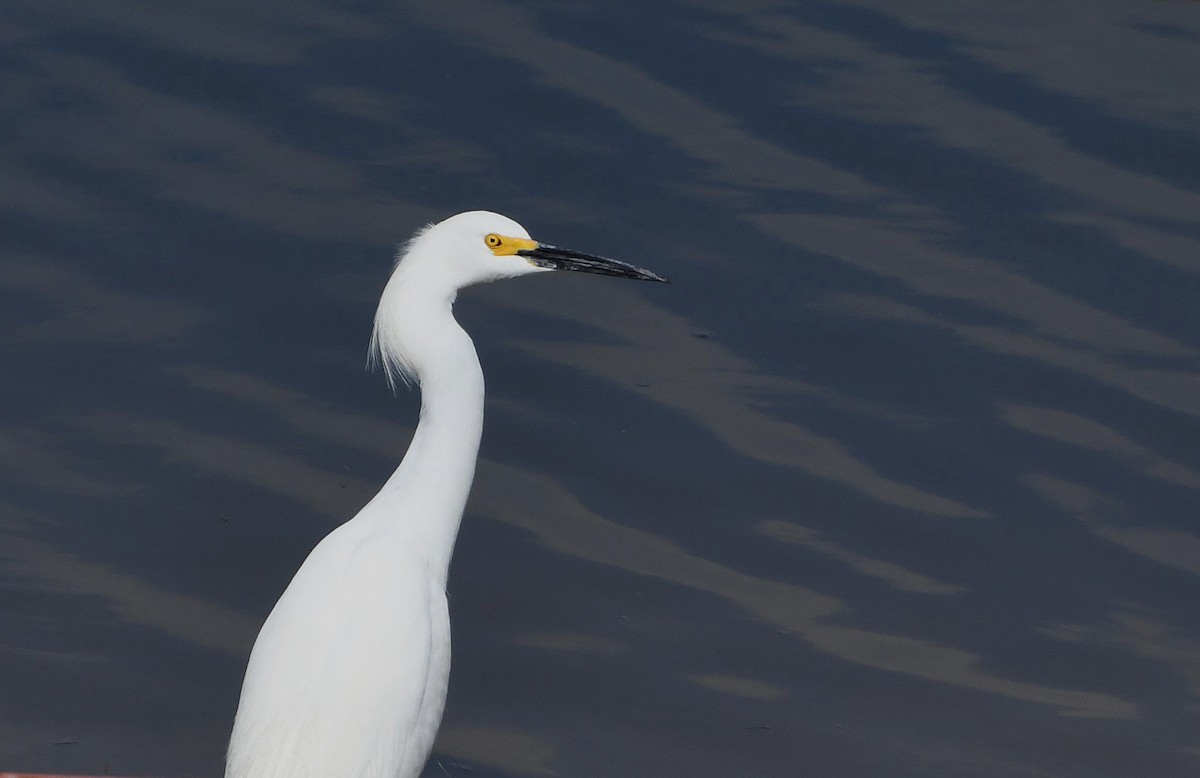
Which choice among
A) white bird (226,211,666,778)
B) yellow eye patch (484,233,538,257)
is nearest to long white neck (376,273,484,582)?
white bird (226,211,666,778)

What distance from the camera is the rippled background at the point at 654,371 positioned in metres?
4.41

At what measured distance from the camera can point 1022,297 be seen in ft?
19.6

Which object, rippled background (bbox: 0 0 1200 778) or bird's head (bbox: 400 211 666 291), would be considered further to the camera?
rippled background (bbox: 0 0 1200 778)

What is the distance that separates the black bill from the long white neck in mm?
302

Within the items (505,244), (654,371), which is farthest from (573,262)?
(654,371)

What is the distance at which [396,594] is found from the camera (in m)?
3.38

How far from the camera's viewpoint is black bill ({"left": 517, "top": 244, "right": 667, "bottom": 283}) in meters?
3.82

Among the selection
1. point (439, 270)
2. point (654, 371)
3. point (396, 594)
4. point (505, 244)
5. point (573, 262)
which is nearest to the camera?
point (396, 594)

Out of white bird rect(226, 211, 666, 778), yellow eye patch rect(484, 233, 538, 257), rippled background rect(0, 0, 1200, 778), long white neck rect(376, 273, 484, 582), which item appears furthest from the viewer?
rippled background rect(0, 0, 1200, 778)

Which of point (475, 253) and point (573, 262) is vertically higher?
point (573, 262)

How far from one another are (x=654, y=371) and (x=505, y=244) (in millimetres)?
1922

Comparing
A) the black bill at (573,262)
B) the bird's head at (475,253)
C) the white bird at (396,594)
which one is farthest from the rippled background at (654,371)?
the bird's head at (475,253)

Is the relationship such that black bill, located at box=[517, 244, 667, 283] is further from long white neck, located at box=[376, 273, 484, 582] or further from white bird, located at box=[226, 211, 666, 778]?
long white neck, located at box=[376, 273, 484, 582]

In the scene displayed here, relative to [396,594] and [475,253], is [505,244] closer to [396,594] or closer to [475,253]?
[475,253]
